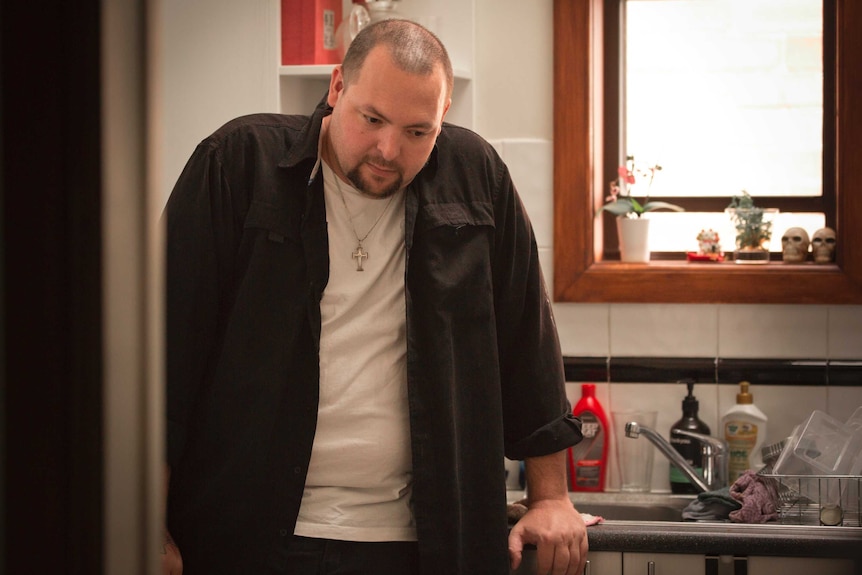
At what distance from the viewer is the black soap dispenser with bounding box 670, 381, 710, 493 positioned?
2.37 metres

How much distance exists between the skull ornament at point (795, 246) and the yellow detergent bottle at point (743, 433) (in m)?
0.34

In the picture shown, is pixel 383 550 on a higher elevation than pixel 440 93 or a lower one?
lower

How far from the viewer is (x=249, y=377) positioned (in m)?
1.43

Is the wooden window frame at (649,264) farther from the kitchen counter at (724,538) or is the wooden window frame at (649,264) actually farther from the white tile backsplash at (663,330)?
the kitchen counter at (724,538)

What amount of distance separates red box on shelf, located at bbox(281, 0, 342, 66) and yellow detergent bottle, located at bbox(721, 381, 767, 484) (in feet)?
4.24

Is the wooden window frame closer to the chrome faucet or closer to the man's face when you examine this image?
the chrome faucet

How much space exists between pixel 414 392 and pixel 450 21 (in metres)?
1.32

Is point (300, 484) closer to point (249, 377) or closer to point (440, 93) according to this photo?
point (249, 377)

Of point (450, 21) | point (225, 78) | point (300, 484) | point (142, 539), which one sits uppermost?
point (450, 21)

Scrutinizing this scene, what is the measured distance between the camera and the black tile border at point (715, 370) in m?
2.38

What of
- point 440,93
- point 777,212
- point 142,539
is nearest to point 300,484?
point 440,93

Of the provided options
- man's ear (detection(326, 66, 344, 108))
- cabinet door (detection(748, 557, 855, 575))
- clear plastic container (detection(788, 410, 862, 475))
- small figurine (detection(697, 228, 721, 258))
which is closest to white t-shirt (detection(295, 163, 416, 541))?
man's ear (detection(326, 66, 344, 108))

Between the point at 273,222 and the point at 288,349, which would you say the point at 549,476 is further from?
the point at 273,222

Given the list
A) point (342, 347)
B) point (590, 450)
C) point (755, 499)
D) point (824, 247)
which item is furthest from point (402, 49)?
point (824, 247)
